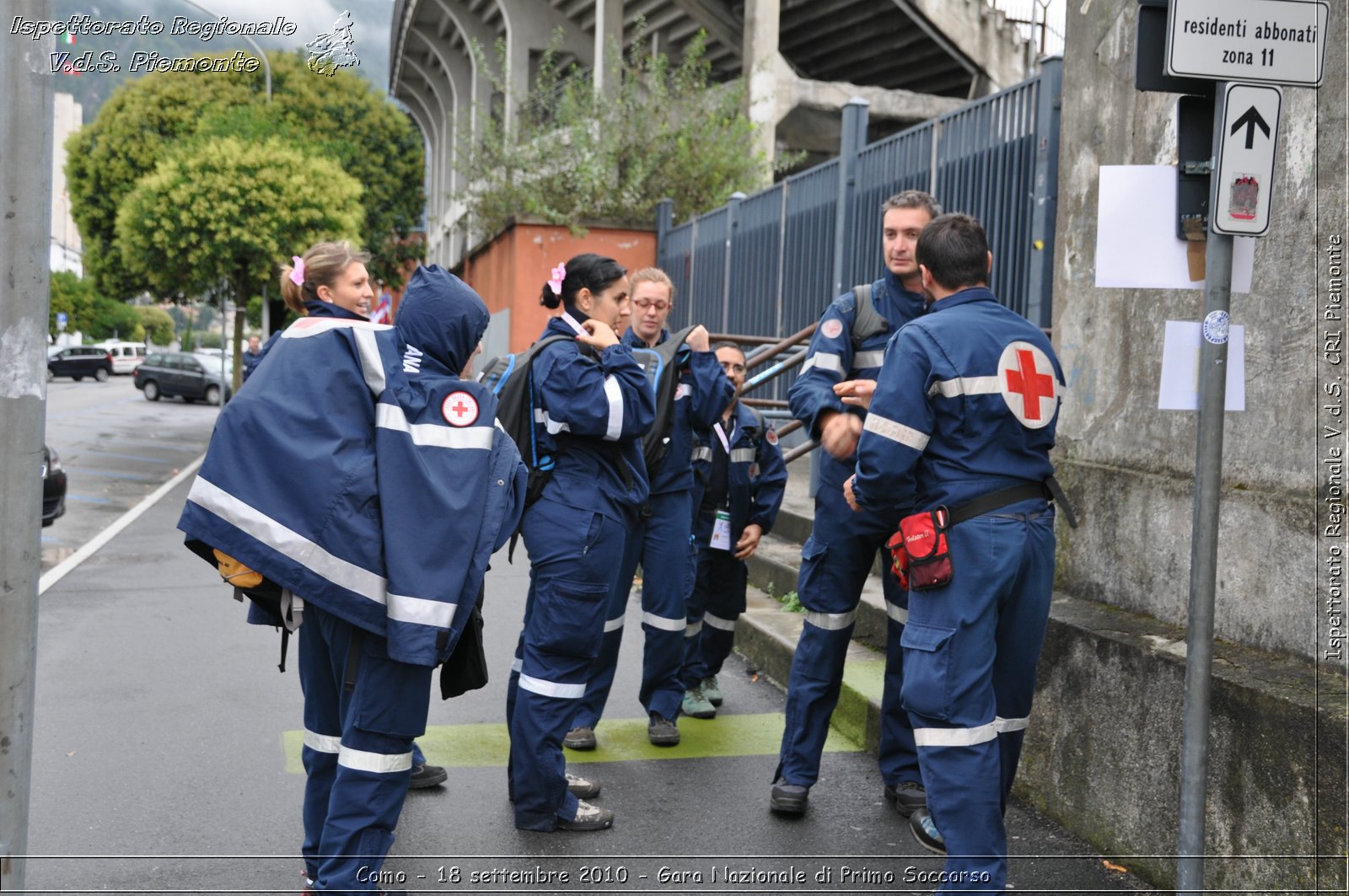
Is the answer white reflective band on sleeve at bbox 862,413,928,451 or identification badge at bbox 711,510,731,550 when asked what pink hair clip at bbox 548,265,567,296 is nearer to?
white reflective band on sleeve at bbox 862,413,928,451

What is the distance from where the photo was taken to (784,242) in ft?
44.7

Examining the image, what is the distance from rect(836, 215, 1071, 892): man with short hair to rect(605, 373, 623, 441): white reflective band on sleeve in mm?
947

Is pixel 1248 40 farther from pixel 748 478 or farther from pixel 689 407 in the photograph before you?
pixel 748 478

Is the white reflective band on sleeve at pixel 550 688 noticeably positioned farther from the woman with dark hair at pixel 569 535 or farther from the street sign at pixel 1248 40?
the street sign at pixel 1248 40

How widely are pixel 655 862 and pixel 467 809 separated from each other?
844mm

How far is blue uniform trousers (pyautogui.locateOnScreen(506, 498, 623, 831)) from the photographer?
445 centimetres

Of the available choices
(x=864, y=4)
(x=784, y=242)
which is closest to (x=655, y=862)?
(x=784, y=242)

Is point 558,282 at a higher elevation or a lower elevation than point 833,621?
higher

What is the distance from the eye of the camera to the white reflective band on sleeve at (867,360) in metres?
4.72

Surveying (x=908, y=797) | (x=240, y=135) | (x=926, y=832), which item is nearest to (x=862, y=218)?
(x=908, y=797)

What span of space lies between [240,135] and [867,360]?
22.3m

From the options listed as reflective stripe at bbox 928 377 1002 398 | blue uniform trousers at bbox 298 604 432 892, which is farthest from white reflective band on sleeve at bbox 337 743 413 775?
reflective stripe at bbox 928 377 1002 398

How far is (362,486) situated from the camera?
3.40 m

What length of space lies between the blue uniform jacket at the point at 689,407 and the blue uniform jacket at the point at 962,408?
5.35 ft
